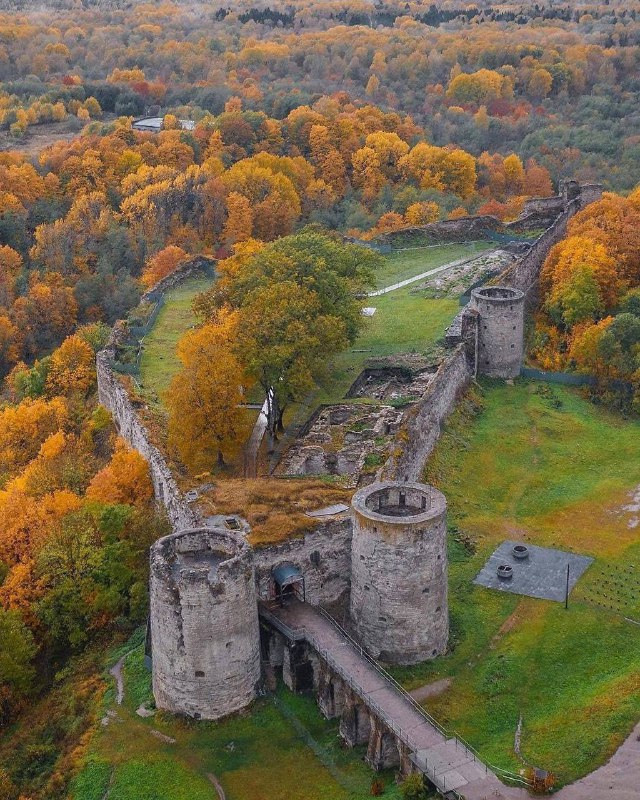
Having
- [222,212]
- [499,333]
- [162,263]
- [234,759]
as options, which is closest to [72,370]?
[162,263]

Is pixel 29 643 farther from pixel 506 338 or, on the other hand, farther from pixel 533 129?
pixel 533 129

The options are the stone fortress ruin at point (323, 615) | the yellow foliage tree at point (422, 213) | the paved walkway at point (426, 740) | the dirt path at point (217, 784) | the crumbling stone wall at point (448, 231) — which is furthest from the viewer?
the yellow foliage tree at point (422, 213)

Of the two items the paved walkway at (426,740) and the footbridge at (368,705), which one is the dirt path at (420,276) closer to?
the footbridge at (368,705)

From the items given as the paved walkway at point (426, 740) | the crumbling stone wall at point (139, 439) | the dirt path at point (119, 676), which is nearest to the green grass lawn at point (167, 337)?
the crumbling stone wall at point (139, 439)

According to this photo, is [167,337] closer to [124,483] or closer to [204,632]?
[124,483]

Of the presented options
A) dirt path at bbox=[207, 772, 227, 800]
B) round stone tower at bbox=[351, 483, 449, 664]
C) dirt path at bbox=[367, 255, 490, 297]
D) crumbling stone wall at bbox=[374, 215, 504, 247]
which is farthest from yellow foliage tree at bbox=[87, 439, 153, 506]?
crumbling stone wall at bbox=[374, 215, 504, 247]

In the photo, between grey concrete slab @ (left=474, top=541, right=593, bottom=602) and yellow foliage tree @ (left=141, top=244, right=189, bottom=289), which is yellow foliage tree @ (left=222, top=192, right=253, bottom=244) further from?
grey concrete slab @ (left=474, top=541, right=593, bottom=602)
